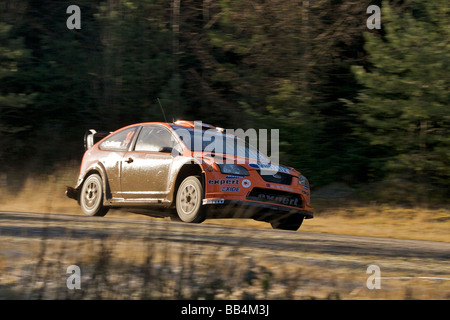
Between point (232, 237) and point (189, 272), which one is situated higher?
point (232, 237)

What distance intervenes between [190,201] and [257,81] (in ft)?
33.4

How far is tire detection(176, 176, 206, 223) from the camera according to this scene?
10.3m

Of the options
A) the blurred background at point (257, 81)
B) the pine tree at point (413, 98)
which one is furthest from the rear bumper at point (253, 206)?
the blurred background at point (257, 81)

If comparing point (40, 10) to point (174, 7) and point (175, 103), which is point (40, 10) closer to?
point (174, 7)

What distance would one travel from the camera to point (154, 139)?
11.7 metres

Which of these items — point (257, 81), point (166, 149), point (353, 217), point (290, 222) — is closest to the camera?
point (166, 149)

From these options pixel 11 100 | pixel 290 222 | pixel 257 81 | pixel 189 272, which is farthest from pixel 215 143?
pixel 11 100

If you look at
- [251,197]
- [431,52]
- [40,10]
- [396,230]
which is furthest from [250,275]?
[40,10]

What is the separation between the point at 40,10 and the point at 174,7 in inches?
224

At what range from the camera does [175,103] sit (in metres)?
22.2

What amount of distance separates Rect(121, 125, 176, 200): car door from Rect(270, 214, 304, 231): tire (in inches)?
72.3

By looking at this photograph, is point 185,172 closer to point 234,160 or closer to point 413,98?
point 234,160

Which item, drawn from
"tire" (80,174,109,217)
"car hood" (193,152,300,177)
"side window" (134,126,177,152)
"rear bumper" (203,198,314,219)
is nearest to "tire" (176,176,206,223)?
"rear bumper" (203,198,314,219)

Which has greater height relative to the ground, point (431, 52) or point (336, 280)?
point (431, 52)
